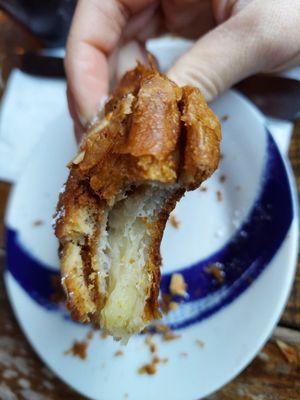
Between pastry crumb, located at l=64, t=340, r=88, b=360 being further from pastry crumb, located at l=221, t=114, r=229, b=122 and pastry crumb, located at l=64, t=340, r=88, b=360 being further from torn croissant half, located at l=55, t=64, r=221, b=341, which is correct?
pastry crumb, located at l=221, t=114, r=229, b=122

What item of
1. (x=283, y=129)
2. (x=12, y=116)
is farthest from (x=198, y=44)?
(x=12, y=116)

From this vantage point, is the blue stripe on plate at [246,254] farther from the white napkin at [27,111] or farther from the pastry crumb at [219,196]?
the white napkin at [27,111]

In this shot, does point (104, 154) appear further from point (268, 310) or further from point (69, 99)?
point (268, 310)

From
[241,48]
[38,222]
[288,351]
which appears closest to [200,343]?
[288,351]

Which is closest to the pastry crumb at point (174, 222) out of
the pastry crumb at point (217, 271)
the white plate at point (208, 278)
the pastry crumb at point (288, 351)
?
the white plate at point (208, 278)

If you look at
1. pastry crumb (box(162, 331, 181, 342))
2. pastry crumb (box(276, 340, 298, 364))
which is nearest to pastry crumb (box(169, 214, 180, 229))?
pastry crumb (box(162, 331, 181, 342))
